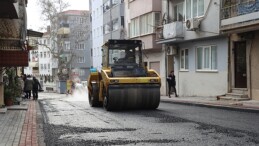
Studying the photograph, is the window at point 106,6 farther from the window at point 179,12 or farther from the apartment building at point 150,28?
the window at point 179,12

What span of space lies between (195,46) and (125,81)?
1167 cm

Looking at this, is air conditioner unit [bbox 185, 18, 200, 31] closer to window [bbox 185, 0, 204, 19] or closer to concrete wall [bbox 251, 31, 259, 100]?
window [bbox 185, 0, 204, 19]

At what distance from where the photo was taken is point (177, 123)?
1263 centimetres

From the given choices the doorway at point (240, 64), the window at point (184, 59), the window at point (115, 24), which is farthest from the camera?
the window at point (115, 24)

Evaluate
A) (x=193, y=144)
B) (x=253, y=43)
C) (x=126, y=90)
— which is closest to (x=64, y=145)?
(x=193, y=144)

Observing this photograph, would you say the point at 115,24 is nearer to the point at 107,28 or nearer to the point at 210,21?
the point at 107,28

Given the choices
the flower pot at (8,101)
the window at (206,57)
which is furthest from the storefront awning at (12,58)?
the window at (206,57)

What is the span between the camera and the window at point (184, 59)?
94.8 ft

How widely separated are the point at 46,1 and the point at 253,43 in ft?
137

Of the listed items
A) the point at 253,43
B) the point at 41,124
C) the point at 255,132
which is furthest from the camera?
the point at 253,43

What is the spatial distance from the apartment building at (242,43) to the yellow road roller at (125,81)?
5.20 metres

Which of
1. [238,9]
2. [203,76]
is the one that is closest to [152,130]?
[238,9]

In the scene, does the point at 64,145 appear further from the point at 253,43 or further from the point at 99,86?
the point at 253,43

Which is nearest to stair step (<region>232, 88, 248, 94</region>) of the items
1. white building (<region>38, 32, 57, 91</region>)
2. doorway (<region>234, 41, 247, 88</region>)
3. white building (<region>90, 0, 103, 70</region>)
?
doorway (<region>234, 41, 247, 88</region>)
